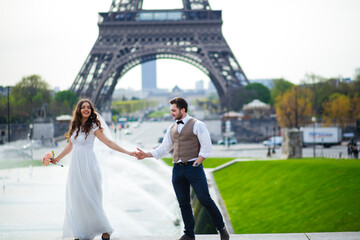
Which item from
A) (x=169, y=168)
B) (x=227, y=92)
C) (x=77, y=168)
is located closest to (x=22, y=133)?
(x=227, y=92)

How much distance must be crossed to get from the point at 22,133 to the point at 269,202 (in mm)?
40665

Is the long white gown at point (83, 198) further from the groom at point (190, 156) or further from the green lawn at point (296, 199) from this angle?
the green lawn at point (296, 199)

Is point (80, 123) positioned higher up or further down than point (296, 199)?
higher up

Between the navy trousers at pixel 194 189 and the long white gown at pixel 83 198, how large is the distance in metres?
1.13

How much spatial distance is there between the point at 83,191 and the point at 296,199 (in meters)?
7.27

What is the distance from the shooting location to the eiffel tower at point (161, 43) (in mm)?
56125

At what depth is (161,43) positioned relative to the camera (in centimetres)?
5762

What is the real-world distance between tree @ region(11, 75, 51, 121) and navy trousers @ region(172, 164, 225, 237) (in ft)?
167

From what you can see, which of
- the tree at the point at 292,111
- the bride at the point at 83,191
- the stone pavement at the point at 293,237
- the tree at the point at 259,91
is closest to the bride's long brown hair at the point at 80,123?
the bride at the point at 83,191

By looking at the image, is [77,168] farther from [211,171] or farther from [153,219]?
[211,171]

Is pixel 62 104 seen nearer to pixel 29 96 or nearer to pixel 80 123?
pixel 29 96

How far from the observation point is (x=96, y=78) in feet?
188

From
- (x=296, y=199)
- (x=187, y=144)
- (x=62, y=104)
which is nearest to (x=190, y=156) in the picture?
(x=187, y=144)

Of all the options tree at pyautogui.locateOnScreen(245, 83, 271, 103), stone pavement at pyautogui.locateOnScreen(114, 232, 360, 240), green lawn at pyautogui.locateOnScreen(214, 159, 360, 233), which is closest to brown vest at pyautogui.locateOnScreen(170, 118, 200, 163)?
stone pavement at pyautogui.locateOnScreen(114, 232, 360, 240)
